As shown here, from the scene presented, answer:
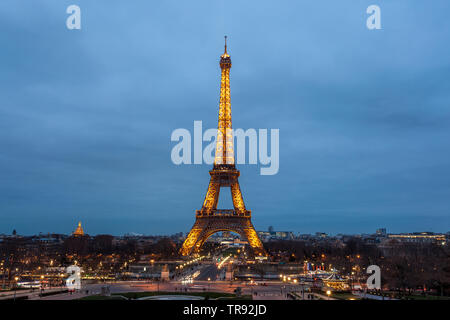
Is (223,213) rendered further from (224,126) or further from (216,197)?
(224,126)

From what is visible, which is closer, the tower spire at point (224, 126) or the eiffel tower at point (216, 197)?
the eiffel tower at point (216, 197)

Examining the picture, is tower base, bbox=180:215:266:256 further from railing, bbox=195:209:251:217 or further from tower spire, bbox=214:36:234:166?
tower spire, bbox=214:36:234:166

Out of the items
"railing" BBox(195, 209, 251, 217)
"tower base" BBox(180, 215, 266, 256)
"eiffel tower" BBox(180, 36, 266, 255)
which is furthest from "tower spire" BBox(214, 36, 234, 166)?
"tower base" BBox(180, 215, 266, 256)

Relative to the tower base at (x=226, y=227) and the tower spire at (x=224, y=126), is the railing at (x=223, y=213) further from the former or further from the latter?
the tower spire at (x=224, y=126)

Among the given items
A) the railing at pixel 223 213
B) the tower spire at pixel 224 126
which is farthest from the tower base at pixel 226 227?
the tower spire at pixel 224 126

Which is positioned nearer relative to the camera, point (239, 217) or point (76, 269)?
point (76, 269)

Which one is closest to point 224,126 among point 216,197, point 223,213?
point 216,197
